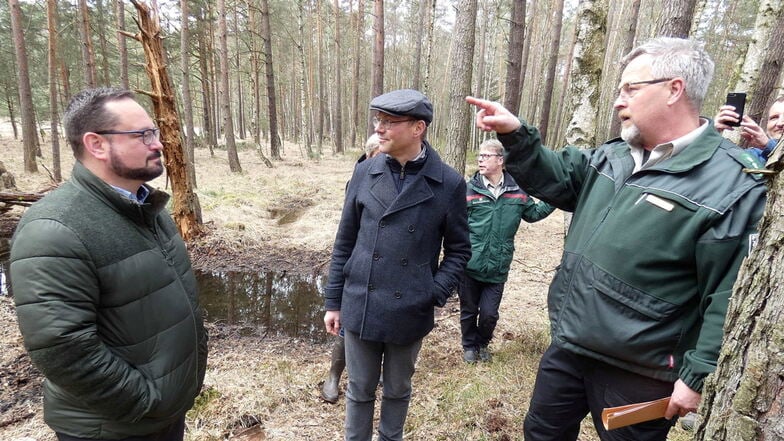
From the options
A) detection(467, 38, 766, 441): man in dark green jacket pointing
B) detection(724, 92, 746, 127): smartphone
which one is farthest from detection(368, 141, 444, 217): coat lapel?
detection(724, 92, 746, 127): smartphone

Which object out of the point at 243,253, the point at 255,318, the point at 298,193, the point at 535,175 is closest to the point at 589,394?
the point at 535,175

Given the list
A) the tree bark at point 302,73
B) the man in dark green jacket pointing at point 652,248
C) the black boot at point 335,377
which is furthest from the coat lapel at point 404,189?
the tree bark at point 302,73

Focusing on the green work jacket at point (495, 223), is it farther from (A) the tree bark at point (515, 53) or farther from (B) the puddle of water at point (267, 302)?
Result: (A) the tree bark at point (515, 53)

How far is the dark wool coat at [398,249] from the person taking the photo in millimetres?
2182

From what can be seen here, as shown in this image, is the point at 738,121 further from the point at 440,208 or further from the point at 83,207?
the point at 83,207

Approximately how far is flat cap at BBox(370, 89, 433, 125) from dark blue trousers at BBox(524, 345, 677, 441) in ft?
4.57

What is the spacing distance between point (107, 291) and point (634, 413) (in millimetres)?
2056

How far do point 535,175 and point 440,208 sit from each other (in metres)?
0.56

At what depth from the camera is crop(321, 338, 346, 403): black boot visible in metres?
3.31

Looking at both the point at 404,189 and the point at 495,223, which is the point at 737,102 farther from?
the point at 404,189

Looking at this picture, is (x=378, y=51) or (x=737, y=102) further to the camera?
(x=378, y=51)

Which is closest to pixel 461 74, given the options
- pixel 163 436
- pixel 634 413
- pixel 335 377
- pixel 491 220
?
pixel 491 220

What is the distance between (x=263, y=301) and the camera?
5586 mm

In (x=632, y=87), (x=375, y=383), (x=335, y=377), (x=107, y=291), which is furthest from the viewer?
(x=335, y=377)
